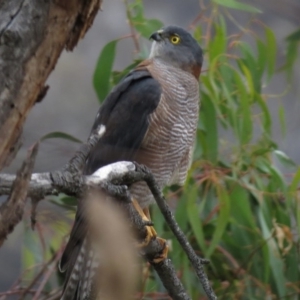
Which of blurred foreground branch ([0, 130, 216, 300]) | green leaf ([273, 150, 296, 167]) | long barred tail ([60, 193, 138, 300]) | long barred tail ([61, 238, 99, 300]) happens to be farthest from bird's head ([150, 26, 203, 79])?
long barred tail ([60, 193, 138, 300])

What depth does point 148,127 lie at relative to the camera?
8.07 feet

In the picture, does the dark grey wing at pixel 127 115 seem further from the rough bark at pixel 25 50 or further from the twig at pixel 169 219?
the rough bark at pixel 25 50

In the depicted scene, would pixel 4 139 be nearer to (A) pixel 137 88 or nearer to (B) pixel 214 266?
(A) pixel 137 88

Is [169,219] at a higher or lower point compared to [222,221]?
higher

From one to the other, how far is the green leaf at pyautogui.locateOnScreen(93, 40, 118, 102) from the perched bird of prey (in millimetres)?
117

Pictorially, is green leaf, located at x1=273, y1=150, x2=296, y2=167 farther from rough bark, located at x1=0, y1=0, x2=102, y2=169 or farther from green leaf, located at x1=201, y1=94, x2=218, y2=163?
rough bark, located at x1=0, y1=0, x2=102, y2=169

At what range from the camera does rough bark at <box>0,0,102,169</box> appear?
1386 millimetres

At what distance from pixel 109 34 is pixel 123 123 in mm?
1700

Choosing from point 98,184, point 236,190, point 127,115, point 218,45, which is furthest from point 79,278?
point 218,45

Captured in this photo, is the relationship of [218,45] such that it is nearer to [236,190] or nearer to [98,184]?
[236,190]

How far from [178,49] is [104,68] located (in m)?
0.35

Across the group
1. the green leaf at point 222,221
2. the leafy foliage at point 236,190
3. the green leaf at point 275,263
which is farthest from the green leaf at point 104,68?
the green leaf at point 275,263

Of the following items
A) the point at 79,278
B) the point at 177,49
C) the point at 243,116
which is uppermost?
the point at 177,49

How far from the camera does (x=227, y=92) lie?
2705 millimetres
